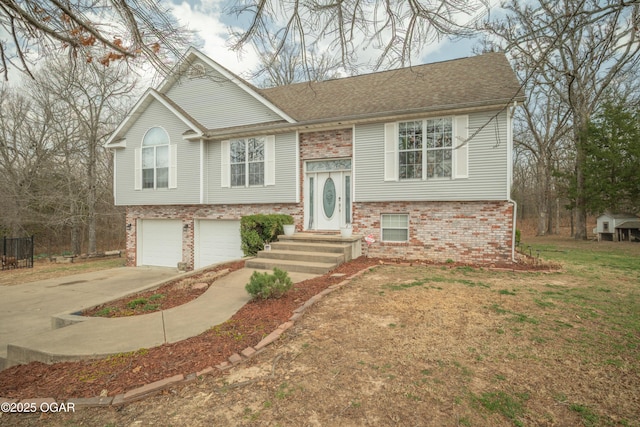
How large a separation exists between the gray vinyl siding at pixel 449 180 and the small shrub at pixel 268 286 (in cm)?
520

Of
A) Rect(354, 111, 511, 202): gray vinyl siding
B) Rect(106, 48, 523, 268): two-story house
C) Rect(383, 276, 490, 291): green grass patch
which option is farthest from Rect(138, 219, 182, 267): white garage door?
Rect(383, 276, 490, 291): green grass patch

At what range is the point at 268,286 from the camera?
208 inches

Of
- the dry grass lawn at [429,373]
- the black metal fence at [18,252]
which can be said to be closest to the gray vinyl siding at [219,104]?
the dry grass lawn at [429,373]

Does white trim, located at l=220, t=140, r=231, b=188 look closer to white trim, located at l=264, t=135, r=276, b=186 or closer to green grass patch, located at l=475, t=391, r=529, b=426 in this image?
white trim, located at l=264, t=135, r=276, b=186

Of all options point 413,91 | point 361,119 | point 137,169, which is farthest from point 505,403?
point 137,169

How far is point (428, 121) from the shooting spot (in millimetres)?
9289

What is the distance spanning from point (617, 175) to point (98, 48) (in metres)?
20.7

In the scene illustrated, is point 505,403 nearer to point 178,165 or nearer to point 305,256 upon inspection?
point 305,256

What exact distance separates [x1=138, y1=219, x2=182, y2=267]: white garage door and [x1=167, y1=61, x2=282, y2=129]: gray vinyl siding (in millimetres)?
4310

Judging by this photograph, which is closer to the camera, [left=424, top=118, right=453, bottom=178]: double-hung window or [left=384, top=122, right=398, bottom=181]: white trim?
[left=424, top=118, right=453, bottom=178]: double-hung window

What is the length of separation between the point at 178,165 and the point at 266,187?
3.73 meters

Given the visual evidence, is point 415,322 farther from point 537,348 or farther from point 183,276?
point 183,276

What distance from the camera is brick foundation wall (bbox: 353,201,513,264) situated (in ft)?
28.6

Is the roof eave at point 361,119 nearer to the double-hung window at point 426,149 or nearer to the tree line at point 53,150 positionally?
the double-hung window at point 426,149
